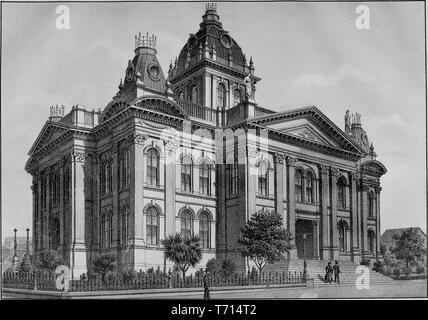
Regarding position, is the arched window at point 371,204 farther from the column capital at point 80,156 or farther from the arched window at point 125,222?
the column capital at point 80,156

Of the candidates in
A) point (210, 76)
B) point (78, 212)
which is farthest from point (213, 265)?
point (210, 76)

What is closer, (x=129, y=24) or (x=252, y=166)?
(x=129, y=24)

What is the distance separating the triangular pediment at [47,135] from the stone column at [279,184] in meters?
11.2

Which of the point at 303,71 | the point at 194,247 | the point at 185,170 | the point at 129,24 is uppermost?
the point at 129,24

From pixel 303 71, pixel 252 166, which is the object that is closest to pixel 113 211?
pixel 252 166

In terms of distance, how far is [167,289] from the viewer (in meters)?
23.8


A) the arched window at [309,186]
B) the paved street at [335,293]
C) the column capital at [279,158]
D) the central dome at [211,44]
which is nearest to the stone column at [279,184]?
the column capital at [279,158]

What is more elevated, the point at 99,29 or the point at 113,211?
the point at 99,29

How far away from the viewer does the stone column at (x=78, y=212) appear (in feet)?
99.7

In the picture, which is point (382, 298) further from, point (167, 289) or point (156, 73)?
point (156, 73)

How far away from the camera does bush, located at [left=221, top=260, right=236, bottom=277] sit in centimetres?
2809

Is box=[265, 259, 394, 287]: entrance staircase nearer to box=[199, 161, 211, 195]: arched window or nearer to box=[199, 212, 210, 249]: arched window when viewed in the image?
box=[199, 212, 210, 249]: arched window
